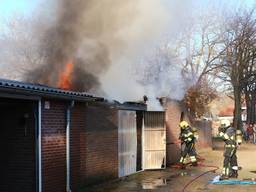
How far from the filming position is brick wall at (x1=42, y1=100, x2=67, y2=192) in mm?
9297

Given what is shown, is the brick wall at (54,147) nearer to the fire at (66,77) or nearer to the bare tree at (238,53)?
the fire at (66,77)

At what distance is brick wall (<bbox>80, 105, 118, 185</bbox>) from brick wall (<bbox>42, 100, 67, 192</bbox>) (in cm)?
97

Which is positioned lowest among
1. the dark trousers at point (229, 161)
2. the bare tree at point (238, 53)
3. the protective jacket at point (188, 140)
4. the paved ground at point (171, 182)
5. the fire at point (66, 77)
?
the paved ground at point (171, 182)

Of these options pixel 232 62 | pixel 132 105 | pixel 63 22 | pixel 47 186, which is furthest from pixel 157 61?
pixel 232 62

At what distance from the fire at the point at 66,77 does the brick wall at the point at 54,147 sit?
402 centimetres

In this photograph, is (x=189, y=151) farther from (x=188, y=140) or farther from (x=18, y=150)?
(x=18, y=150)

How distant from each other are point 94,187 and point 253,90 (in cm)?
2973

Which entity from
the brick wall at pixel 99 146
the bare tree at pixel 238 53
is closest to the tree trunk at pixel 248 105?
the bare tree at pixel 238 53

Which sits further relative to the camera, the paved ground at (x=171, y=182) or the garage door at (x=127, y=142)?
the garage door at (x=127, y=142)

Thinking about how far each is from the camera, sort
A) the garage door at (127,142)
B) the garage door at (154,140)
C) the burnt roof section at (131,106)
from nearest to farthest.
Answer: the burnt roof section at (131,106) < the garage door at (127,142) < the garage door at (154,140)

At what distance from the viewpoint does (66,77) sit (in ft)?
46.5

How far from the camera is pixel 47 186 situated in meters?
9.34

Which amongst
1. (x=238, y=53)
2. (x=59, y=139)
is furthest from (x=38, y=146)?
(x=238, y=53)

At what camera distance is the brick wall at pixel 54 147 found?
9.30m
